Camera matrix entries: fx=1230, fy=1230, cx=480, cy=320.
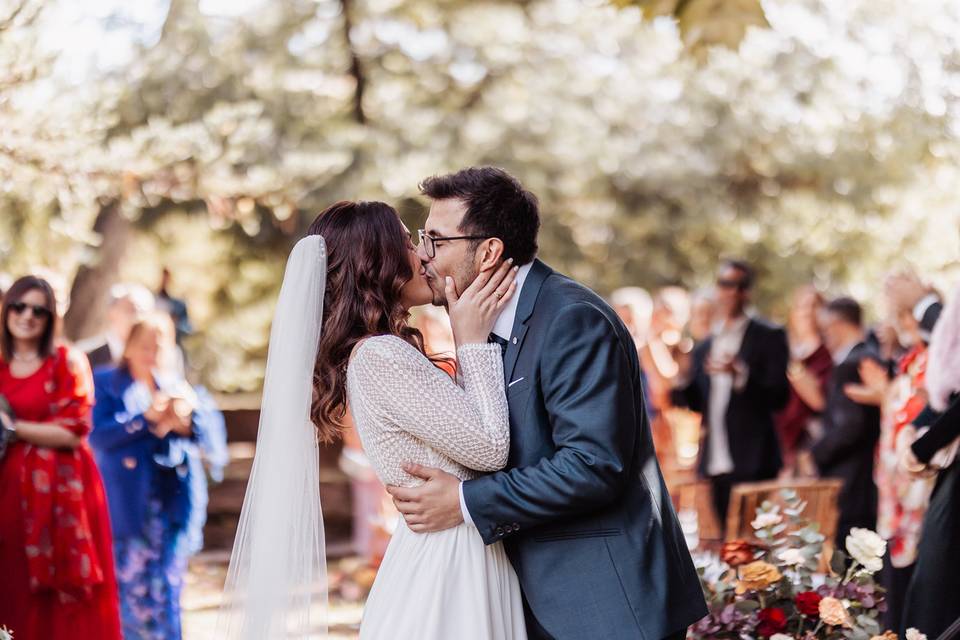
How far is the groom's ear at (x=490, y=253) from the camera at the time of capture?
11.1ft

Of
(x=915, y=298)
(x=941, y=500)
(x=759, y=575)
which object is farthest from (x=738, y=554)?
(x=915, y=298)

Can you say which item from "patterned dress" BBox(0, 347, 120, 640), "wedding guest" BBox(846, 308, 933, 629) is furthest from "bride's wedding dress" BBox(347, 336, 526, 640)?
"patterned dress" BBox(0, 347, 120, 640)

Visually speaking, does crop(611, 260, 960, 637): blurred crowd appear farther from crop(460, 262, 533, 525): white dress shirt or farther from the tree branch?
the tree branch

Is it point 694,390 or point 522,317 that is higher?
point 522,317

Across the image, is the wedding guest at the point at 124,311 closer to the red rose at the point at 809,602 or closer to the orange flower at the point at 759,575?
the orange flower at the point at 759,575

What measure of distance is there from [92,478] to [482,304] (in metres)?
3.57

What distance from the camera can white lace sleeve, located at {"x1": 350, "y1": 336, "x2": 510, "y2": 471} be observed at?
3.21m

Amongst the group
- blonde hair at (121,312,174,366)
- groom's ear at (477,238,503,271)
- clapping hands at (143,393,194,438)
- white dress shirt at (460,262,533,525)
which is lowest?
clapping hands at (143,393,194,438)

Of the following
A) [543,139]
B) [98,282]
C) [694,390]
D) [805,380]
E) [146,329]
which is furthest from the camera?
[543,139]

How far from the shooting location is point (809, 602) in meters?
4.00

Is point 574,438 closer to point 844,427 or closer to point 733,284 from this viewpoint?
point 844,427

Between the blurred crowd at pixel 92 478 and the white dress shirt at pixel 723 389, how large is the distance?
11.3 feet

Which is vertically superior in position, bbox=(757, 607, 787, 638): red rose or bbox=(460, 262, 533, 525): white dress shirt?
bbox=(460, 262, 533, 525): white dress shirt

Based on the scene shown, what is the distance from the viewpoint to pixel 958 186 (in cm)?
1797
